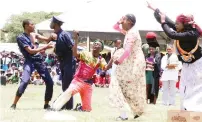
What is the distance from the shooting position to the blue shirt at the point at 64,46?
9.62m

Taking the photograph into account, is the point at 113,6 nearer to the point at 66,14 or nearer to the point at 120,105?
the point at 66,14

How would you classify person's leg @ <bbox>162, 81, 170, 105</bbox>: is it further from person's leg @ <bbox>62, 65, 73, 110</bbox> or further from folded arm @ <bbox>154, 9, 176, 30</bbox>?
folded arm @ <bbox>154, 9, 176, 30</bbox>

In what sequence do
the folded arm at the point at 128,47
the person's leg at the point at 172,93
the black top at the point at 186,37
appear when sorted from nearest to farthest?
the black top at the point at 186,37, the folded arm at the point at 128,47, the person's leg at the point at 172,93

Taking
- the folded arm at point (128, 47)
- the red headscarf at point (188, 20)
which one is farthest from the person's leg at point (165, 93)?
the red headscarf at point (188, 20)

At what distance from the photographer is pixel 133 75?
789 centimetres

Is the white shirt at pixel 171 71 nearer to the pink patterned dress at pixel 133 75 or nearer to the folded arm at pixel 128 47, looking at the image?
the pink patterned dress at pixel 133 75

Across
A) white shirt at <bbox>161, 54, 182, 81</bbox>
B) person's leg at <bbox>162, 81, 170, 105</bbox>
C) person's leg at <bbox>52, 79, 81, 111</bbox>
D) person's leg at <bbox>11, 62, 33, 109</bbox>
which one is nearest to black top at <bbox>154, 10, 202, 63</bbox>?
person's leg at <bbox>52, 79, 81, 111</bbox>

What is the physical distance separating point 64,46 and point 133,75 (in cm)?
216

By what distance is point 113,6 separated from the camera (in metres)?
22.8

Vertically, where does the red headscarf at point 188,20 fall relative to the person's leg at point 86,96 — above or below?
above

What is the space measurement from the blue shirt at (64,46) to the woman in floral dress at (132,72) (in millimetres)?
1850

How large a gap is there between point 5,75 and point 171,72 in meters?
11.8

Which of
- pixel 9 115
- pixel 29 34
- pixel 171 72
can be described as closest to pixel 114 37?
pixel 171 72

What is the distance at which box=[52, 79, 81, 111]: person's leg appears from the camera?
8999 mm
